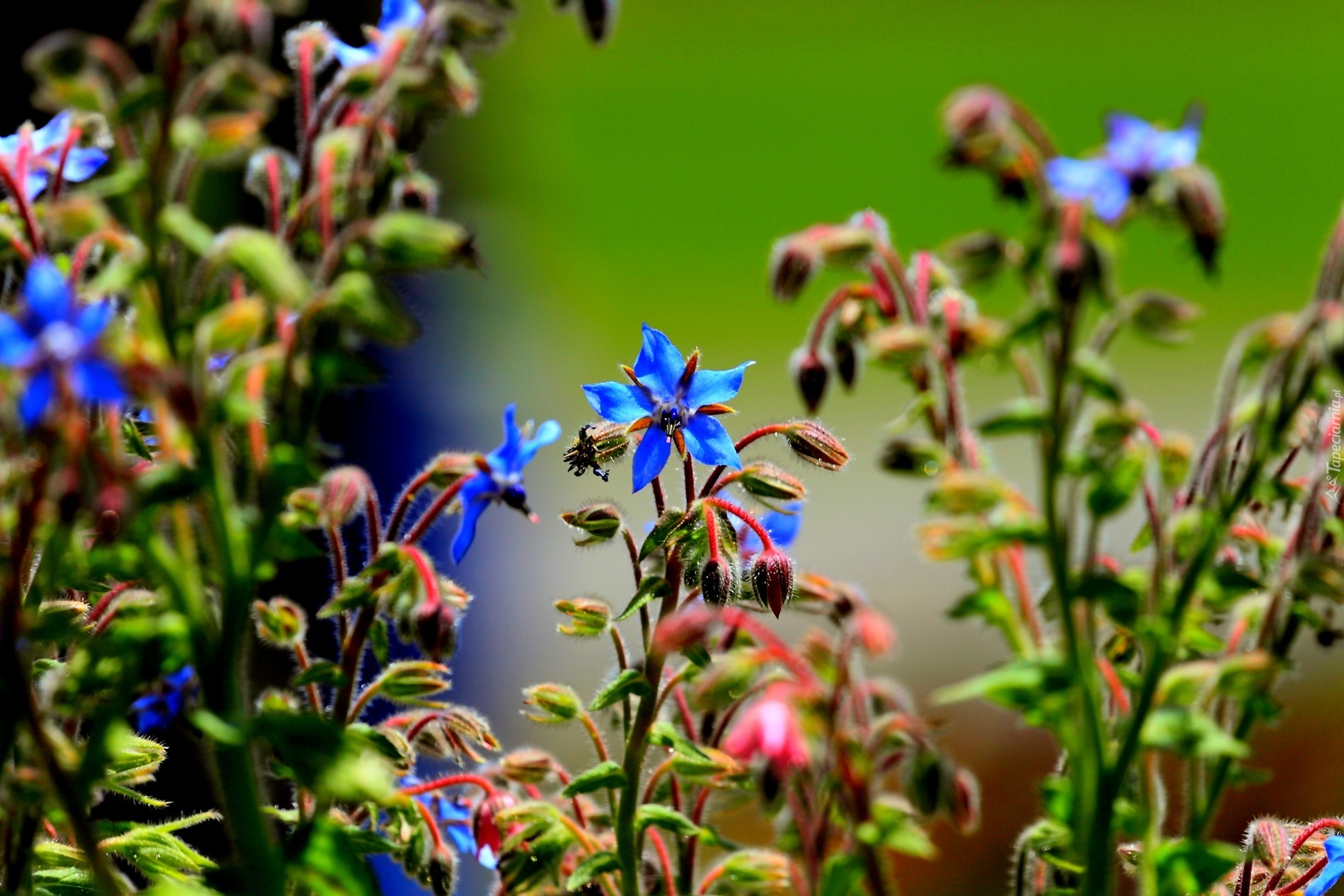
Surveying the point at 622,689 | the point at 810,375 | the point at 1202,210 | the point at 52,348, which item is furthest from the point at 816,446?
the point at 52,348

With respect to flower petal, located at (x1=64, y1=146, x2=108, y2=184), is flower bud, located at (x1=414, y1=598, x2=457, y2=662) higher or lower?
lower

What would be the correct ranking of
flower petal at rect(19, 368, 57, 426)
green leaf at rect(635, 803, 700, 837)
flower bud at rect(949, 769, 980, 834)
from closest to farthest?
flower petal at rect(19, 368, 57, 426)
flower bud at rect(949, 769, 980, 834)
green leaf at rect(635, 803, 700, 837)

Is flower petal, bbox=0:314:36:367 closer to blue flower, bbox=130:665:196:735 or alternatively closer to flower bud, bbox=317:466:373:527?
flower bud, bbox=317:466:373:527

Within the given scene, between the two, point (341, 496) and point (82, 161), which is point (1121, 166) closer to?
point (341, 496)

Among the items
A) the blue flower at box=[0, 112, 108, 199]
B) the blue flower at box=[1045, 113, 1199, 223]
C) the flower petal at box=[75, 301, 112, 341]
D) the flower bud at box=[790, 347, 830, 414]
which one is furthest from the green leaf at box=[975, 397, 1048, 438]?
the blue flower at box=[0, 112, 108, 199]

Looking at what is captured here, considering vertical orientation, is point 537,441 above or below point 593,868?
above

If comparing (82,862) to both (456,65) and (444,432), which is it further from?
(444,432)

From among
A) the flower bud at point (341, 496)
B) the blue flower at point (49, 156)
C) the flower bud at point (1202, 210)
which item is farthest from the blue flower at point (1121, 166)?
the blue flower at point (49, 156)
